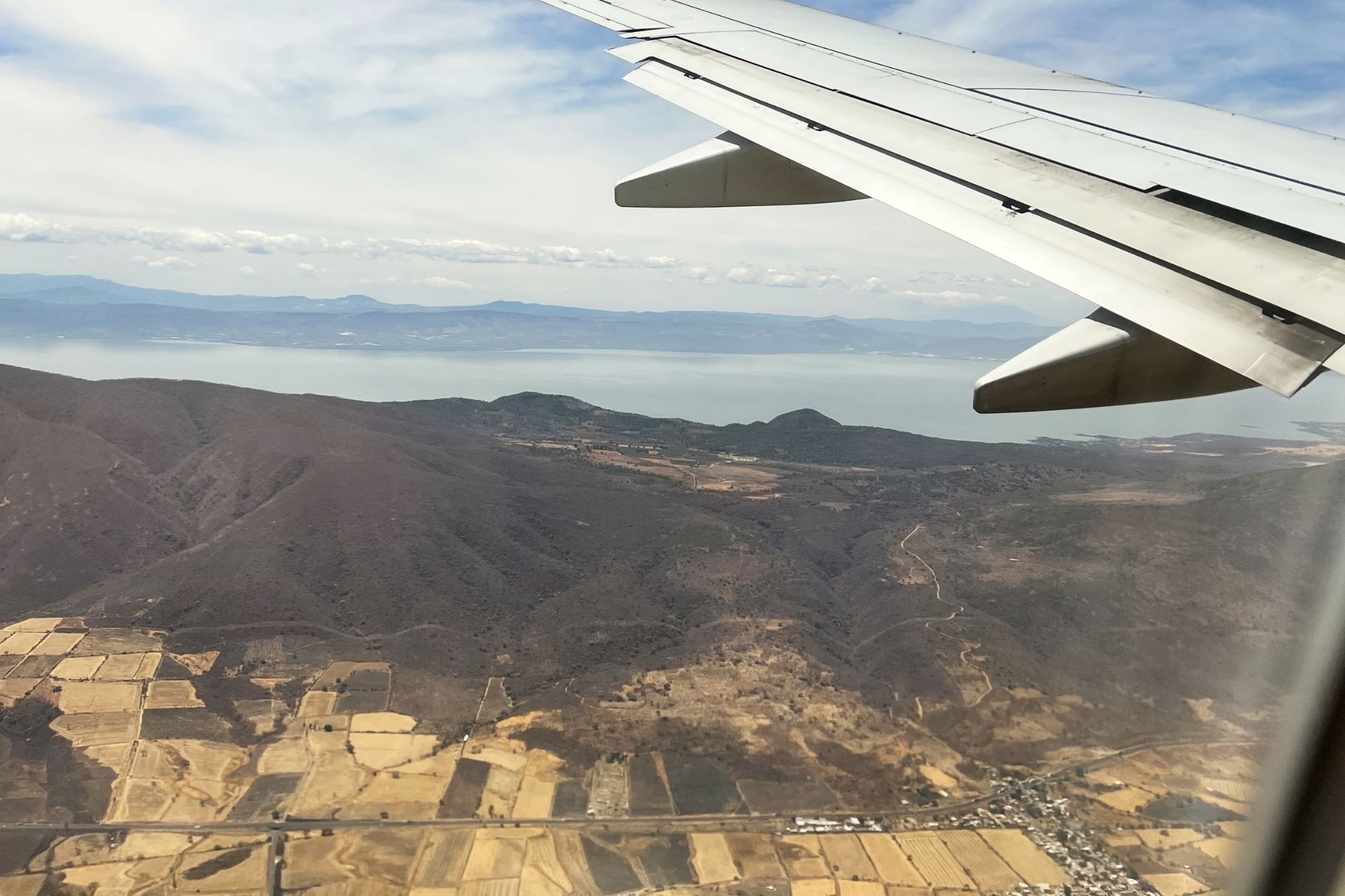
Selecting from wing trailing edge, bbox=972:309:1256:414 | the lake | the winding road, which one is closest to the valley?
the winding road

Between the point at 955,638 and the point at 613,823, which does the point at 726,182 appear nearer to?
the point at 613,823

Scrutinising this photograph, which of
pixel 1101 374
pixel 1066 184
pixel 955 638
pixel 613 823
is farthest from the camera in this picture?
pixel 955 638

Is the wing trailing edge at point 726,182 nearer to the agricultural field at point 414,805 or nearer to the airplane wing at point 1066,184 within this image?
the airplane wing at point 1066,184

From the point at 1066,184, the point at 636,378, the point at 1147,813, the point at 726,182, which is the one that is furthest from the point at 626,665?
the point at 636,378

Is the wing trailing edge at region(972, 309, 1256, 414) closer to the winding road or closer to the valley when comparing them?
the valley

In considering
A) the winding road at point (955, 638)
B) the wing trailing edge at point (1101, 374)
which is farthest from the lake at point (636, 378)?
the wing trailing edge at point (1101, 374)

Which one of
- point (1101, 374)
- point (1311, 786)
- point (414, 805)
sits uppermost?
point (1101, 374)
